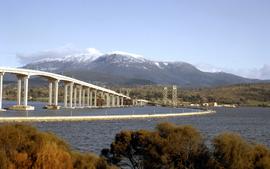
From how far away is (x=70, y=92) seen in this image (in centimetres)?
12675

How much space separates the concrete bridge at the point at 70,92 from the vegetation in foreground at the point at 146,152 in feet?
269

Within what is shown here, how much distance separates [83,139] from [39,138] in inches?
1133

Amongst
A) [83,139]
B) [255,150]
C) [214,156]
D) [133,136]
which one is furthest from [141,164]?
[83,139]

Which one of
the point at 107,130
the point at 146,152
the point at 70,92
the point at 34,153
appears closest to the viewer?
the point at 34,153

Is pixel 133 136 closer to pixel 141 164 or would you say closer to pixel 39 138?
pixel 141 164

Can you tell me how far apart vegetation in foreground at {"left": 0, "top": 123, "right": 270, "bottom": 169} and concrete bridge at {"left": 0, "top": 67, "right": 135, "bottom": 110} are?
269ft

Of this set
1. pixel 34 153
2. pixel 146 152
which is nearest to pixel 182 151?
pixel 146 152

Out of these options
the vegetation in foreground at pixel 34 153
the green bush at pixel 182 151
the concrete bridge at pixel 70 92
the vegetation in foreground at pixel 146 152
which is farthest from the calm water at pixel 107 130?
the concrete bridge at pixel 70 92

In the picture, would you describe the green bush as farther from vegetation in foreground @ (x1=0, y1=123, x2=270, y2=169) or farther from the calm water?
the calm water

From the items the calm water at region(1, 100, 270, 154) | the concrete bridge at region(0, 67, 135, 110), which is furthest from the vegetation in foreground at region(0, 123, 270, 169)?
the concrete bridge at region(0, 67, 135, 110)

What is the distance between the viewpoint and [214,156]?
19.5 meters

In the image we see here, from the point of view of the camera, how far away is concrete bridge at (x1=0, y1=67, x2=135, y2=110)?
107875 mm

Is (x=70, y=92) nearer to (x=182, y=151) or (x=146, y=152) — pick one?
(x=146, y=152)

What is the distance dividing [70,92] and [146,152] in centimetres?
10688
